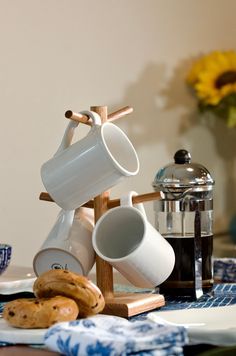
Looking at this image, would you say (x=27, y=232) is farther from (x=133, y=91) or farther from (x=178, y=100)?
(x=178, y=100)

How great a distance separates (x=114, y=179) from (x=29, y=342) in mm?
282

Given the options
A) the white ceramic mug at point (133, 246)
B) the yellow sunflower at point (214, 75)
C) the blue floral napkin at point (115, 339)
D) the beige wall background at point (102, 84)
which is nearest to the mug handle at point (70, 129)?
the white ceramic mug at point (133, 246)

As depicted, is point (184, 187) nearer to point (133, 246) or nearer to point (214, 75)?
point (133, 246)

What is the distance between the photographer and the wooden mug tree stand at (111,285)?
50.1 inches

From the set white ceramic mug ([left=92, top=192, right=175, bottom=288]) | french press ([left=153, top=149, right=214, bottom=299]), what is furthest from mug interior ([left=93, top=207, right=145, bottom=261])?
french press ([left=153, top=149, right=214, bottom=299])

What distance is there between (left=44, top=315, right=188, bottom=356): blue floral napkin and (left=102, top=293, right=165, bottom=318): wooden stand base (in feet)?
0.72

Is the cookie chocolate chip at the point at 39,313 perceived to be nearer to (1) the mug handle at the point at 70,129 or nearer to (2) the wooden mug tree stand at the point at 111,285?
(2) the wooden mug tree stand at the point at 111,285

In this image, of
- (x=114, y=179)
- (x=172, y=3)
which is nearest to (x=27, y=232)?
(x=172, y=3)

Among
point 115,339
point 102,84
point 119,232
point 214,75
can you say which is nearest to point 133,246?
point 119,232

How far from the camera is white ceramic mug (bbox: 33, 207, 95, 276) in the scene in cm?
131

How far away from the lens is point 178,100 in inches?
110

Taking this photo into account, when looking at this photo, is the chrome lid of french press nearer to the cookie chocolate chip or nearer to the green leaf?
the cookie chocolate chip

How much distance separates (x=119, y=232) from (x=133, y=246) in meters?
0.03

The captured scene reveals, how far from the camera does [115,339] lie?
0.98 metres
